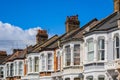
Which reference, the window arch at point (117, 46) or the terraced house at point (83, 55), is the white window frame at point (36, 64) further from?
the window arch at point (117, 46)

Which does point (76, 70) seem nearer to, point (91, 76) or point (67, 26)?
point (91, 76)

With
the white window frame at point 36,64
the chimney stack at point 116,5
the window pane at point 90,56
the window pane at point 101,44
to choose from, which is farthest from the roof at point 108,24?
the white window frame at point 36,64

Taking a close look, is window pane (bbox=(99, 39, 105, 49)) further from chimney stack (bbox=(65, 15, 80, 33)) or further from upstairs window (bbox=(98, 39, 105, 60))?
chimney stack (bbox=(65, 15, 80, 33))

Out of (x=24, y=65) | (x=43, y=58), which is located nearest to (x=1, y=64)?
(x=24, y=65)

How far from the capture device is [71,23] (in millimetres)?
52719

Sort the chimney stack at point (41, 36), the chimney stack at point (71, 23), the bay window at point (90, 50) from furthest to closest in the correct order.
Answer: the chimney stack at point (41, 36) < the chimney stack at point (71, 23) < the bay window at point (90, 50)

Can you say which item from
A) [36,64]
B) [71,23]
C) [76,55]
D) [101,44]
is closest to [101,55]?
[101,44]

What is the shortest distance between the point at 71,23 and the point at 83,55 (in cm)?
1265

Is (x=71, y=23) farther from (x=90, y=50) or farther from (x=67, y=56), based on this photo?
(x=90, y=50)

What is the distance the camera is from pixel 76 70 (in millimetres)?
41281

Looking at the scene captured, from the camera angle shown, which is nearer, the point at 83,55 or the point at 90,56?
the point at 90,56

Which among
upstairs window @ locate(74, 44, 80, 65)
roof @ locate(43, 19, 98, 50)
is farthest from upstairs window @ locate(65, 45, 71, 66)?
roof @ locate(43, 19, 98, 50)

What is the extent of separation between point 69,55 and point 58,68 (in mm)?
5940

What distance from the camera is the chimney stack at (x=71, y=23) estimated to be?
5209cm
